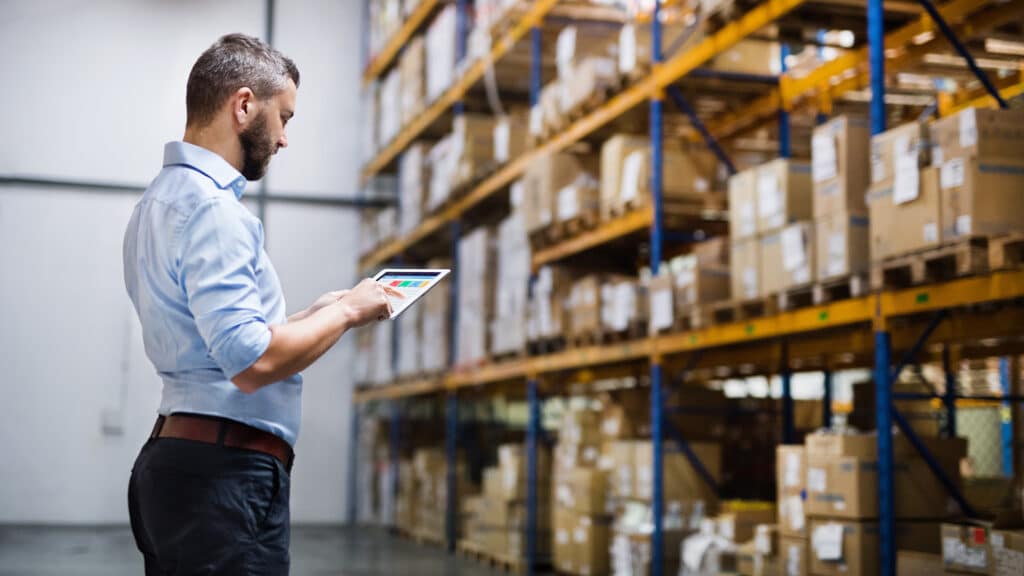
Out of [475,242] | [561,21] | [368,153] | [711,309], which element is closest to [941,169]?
[711,309]

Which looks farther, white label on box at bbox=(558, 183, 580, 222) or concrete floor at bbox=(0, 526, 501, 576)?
concrete floor at bbox=(0, 526, 501, 576)

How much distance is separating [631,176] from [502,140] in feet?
9.26

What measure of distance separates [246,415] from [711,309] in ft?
16.8

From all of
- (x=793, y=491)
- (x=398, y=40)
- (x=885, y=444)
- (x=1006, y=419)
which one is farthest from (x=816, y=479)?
(x=398, y=40)

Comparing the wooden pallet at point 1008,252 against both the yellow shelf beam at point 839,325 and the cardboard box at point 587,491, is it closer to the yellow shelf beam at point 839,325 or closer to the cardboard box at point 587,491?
the yellow shelf beam at point 839,325

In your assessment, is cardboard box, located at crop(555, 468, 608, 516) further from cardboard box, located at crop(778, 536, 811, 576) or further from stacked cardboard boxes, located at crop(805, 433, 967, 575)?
stacked cardboard boxes, located at crop(805, 433, 967, 575)

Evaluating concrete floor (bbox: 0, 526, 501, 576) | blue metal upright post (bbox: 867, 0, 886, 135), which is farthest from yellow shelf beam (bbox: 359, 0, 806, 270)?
concrete floor (bbox: 0, 526, 501, 576)

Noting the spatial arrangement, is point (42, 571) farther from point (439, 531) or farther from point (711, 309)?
point (711, 309)

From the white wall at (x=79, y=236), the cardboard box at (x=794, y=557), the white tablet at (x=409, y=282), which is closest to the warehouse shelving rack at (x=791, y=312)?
the cardboard box at (x=794, y=557)

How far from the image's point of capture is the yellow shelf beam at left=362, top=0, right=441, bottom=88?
13203mm

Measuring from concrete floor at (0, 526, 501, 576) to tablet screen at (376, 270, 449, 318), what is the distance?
7649 mm

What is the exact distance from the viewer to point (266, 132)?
2385 millimetres

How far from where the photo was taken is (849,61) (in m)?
7.36

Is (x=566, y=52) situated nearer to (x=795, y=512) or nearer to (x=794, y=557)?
(x=795, y=512)
